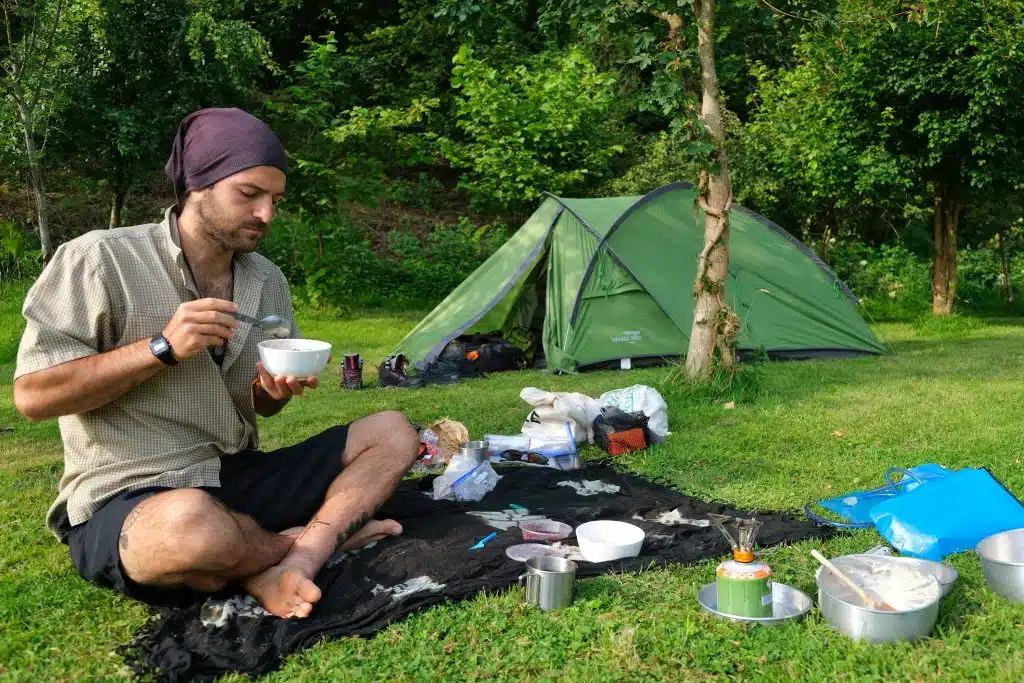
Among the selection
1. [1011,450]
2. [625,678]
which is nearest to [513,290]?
[1011,450]

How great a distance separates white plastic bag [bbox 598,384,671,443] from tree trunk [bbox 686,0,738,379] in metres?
0.99

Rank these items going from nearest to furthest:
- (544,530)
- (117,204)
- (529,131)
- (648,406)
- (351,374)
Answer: (544,530) → (648,406) → (351,374) → (117,204) → (529,131)

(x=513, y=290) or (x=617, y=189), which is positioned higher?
(x=617, y=189)

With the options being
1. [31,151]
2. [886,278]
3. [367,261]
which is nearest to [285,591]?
[31,151]

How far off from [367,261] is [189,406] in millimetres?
9237

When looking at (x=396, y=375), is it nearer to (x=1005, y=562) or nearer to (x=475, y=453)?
(x=475, y=453)

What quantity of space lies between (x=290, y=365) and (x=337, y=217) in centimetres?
746

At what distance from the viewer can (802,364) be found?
6789 millimetres

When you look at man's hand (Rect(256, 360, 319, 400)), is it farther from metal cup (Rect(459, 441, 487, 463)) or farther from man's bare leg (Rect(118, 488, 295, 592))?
metal cup (Rect(459, 441, 487, 463))

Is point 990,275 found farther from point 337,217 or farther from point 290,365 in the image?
point 290,365

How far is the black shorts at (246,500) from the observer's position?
241 cm

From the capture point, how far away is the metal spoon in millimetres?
2568

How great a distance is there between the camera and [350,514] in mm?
2746

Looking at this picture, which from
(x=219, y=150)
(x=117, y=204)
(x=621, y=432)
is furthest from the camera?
(x=117, y=204)
